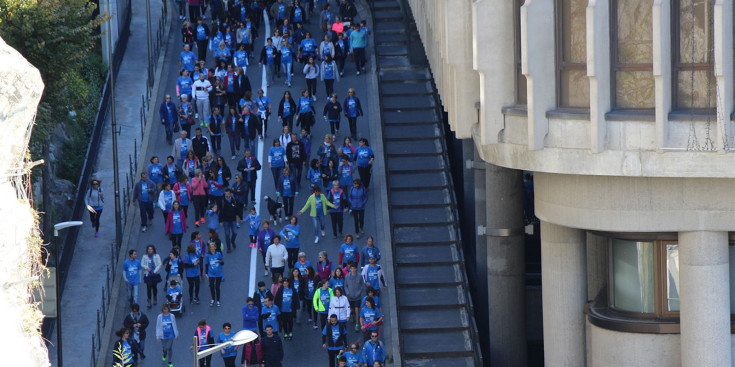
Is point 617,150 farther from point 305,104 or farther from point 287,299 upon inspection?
point 305,104

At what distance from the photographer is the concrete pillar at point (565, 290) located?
2712cm

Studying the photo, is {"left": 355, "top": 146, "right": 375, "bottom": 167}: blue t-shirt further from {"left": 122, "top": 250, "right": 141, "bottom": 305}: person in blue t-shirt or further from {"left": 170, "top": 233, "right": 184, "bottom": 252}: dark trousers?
{"left": 122, "top": 250, "right": 141, "bottom": 305}: person in blue t-shirt

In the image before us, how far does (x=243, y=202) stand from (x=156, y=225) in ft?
7.34

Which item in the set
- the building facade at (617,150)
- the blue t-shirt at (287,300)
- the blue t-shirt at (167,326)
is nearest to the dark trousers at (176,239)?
the blue t-shirt at (287,300)

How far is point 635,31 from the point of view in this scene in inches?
954

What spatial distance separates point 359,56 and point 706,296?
20084 mm

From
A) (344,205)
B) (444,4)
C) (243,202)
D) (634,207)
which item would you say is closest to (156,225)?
(243,202)

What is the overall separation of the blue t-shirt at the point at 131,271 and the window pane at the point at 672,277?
11.9m

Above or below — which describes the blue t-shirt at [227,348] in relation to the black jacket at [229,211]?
below

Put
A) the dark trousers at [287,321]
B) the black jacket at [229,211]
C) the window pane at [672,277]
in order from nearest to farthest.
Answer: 1. the window pane at [672,277]
2. the dark trousers at [287,321]
3. the black jacket at [229,211]

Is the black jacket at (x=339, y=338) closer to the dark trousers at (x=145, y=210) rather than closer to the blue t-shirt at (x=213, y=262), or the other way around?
the blue t-shirt at (x=213, y=262)

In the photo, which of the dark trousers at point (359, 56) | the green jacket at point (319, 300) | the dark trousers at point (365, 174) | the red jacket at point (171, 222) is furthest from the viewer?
the dark trousers at point (359, 56)

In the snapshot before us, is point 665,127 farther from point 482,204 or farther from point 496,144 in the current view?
point 482,204

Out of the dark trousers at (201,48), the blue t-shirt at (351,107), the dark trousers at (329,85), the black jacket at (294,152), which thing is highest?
the dark trousers at (201,48)
